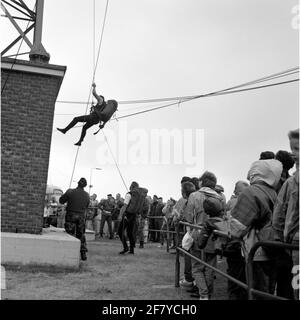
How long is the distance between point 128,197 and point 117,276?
340 centimetres

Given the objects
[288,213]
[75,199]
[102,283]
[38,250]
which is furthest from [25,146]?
[288,213]

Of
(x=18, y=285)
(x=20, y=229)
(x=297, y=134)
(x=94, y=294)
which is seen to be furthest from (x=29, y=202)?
(x=297, y=134)

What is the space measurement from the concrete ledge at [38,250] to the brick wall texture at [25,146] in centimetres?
46

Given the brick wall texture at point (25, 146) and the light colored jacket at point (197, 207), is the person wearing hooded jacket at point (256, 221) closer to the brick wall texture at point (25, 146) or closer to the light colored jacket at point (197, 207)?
the light colored jacket at point (197, 207)

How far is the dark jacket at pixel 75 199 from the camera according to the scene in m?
9.36

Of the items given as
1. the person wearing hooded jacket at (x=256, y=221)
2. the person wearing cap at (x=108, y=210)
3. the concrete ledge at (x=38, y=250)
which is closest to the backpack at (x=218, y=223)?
the person wearing hooded jacket at (x=256, y=221)

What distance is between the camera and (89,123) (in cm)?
940

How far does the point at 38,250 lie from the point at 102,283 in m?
1.57

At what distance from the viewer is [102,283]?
270 inches

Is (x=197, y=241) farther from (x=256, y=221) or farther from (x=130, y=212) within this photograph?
(x=130, y=212)

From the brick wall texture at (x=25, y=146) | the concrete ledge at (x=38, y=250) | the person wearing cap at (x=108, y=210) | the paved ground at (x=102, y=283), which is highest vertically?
the brick wall texture at (x=25, y=146)
